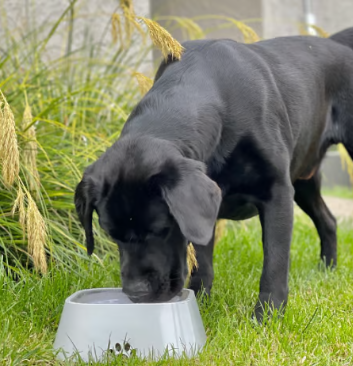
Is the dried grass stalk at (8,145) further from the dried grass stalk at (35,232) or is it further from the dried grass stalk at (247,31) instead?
the dried grass stalk at (247,31)

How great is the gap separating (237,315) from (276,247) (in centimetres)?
33

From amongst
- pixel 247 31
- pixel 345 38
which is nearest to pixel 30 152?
pixel 247 31

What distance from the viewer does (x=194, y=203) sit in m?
2.04

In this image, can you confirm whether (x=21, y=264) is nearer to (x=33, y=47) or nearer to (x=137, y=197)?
(x=137, y=197)

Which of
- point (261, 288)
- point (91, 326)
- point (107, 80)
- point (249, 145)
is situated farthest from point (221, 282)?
point (107, 80)

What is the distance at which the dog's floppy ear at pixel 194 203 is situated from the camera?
2.03 metres

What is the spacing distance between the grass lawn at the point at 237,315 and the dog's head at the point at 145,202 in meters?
0.28

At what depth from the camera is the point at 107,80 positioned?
4.46m

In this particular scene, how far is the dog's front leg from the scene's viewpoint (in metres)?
2.64

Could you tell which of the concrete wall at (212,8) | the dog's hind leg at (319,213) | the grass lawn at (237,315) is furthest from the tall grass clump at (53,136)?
the concrete wall at (212,8)

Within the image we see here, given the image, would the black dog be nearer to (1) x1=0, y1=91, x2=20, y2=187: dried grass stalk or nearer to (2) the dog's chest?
(2) the dog's chest

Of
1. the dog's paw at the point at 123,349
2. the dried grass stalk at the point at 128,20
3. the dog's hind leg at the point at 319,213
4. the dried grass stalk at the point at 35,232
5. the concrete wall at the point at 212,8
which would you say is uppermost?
the dried grass stalk at the point at 128,20

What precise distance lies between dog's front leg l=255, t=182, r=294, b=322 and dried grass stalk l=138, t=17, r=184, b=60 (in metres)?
0.69

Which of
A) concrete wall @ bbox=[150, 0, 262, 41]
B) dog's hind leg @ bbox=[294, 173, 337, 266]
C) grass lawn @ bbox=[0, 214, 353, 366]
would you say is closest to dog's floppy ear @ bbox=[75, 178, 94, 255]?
grass lawn @ bbox=[0, 214, 353, 366]
